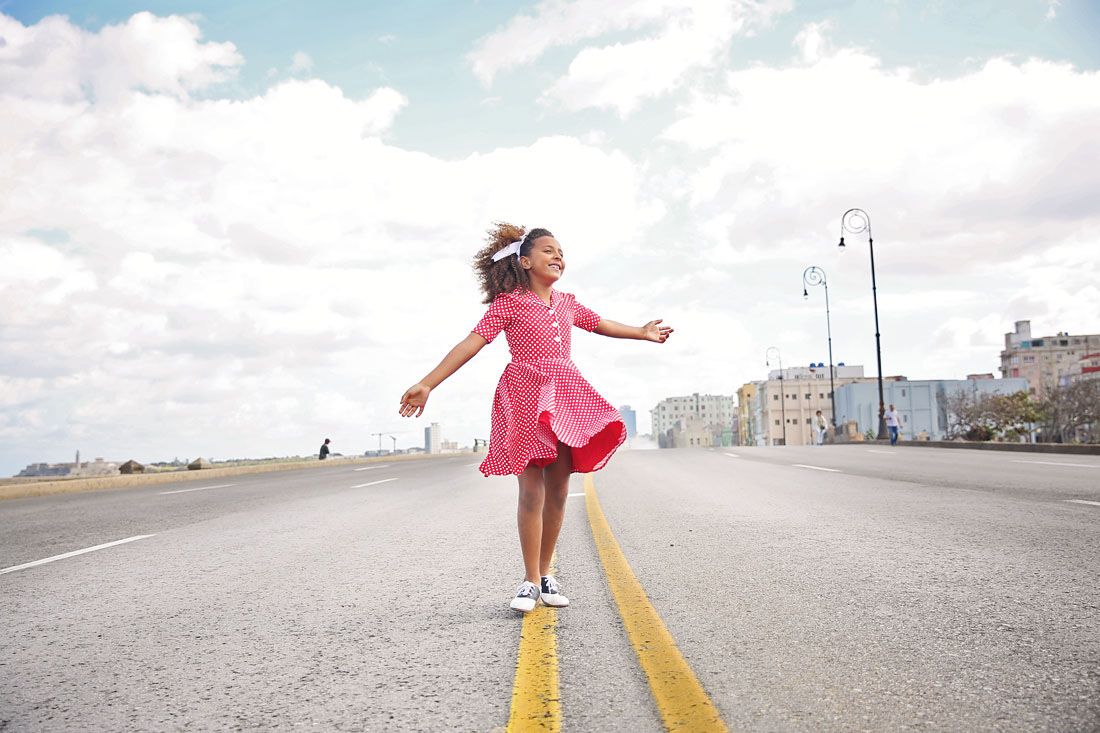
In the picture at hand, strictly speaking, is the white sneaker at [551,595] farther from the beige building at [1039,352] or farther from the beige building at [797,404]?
the beige building at [1039,352]

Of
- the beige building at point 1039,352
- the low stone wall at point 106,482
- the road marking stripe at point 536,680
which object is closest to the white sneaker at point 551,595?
the road marking stripe at point 536,680

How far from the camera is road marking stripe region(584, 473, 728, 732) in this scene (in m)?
2.50

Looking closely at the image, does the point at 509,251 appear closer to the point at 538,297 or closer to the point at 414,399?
the point at 538,297

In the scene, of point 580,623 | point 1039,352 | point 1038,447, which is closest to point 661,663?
point 580,623

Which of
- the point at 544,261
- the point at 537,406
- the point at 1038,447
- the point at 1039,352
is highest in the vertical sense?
the point at 1039,352

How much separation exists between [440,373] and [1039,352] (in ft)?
599

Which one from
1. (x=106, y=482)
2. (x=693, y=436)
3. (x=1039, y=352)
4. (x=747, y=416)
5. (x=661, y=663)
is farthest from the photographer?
(x=693, y=436)

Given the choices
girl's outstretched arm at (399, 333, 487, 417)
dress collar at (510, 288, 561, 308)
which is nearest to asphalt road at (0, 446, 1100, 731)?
girl's outstretched arm at (399, 333, 487, 417)

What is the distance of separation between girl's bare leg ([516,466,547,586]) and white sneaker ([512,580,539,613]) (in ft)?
0.25

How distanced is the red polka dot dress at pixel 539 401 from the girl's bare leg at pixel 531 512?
68 millimetres

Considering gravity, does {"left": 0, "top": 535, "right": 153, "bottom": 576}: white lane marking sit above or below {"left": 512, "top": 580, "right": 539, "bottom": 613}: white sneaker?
below

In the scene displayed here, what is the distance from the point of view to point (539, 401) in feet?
13.5

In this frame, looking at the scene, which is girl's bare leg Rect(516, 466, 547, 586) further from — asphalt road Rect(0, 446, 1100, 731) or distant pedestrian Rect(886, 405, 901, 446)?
distant pedestrian Rect(886, 405, 901, 446)

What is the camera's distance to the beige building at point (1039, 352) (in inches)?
6235
